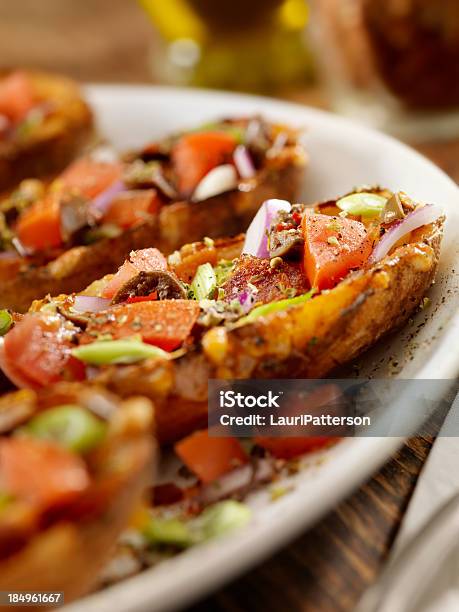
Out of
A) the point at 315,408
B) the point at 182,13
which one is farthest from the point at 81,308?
the point at 182,13

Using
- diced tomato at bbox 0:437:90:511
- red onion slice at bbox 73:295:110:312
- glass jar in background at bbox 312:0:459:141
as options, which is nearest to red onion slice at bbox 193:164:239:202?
red onion slice at bbox 73:295:110:312

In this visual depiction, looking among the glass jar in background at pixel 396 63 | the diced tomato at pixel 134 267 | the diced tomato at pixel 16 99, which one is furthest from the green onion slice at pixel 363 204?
the diced tomato at pixel 16 99

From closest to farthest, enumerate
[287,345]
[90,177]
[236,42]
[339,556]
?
1. [339,556]
2. [287,345]
3. [90,177]
4. [236,42]

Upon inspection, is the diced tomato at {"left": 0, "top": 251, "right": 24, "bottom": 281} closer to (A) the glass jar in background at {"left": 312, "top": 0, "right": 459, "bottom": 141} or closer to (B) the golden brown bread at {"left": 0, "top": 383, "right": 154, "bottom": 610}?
(B) the golden brown bread at {"left": 0, "top": 383, "right": 154, "bottom": 610}

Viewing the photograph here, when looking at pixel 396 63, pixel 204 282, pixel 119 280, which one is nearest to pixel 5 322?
pixel 119 280

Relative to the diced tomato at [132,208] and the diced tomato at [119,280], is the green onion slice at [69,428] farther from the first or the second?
the diced tomato at [132,208]

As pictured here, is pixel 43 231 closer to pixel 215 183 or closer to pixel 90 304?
pixel 215 183
